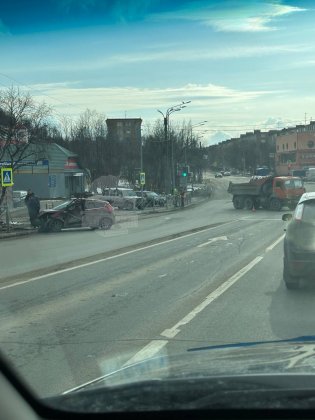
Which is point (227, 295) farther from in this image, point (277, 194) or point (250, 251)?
point (277, 194)

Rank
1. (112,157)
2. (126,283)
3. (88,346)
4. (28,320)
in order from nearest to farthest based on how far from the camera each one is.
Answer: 1. (88,346)
2. (28,320)
3. (126,283)
4. (112,157)

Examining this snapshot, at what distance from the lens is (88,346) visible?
6.21 meters

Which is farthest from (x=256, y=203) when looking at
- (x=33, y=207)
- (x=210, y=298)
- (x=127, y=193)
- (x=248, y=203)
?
(x=210, y=298)

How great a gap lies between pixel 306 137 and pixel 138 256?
9519 cm

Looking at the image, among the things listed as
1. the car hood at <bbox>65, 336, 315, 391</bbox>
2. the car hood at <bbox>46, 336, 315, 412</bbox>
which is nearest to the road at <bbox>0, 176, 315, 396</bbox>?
the car hood at <bbox>65, 336, 315, 391</bbox>

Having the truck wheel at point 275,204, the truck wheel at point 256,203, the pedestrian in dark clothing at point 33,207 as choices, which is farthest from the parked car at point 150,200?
the pedestrian in dark clothing at point 33,207

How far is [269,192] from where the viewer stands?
140 ft

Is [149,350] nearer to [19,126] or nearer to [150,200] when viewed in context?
[19,126]

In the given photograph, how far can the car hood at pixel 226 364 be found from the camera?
307cm

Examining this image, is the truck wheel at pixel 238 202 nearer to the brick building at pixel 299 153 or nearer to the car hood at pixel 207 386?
the car hood at pixel 207 386

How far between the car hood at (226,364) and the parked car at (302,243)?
17.7ft

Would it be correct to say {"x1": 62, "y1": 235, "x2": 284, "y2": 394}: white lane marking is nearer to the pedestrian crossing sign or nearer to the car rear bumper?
the car rear bumper

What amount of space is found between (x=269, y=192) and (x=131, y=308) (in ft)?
116

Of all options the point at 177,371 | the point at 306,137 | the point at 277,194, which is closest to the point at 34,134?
the point at 277,194
